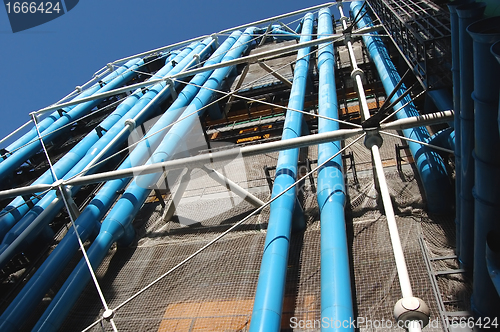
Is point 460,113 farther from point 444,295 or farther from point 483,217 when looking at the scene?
point 444,295

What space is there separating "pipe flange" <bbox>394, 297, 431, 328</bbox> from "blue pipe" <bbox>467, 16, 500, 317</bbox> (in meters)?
1.35

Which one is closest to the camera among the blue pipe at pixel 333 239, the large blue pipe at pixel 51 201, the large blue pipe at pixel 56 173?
the blue pipe at pixel 333 239

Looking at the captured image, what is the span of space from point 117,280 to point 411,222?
540 centimetres

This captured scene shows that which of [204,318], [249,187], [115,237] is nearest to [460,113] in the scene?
[204,318]

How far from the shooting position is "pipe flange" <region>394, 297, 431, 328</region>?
2.70m

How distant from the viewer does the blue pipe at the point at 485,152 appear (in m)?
2.71

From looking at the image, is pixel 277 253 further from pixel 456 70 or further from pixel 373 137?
pixel 456 70

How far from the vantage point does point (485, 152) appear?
10.2 ft

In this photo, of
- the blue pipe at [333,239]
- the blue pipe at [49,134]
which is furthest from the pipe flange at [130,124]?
the blue pipe at [333,239]

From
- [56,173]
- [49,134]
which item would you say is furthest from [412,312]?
[49,134]

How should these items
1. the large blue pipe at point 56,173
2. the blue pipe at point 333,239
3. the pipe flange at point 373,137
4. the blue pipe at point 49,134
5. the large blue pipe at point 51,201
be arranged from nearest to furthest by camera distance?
the blue pipe at point 333,239 → the pipe flange at point 373,137 → the large blue pipe at point 51,201 → the large blue pipe at point 56,173 → the blue pipe at point 49,134

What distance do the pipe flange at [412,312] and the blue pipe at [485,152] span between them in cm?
135

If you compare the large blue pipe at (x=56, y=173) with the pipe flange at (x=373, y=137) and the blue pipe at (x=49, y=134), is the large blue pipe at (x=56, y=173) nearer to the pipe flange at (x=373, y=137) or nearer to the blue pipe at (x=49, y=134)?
the blue pipe at (x=49, y=134)

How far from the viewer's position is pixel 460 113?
3588 millimetres
